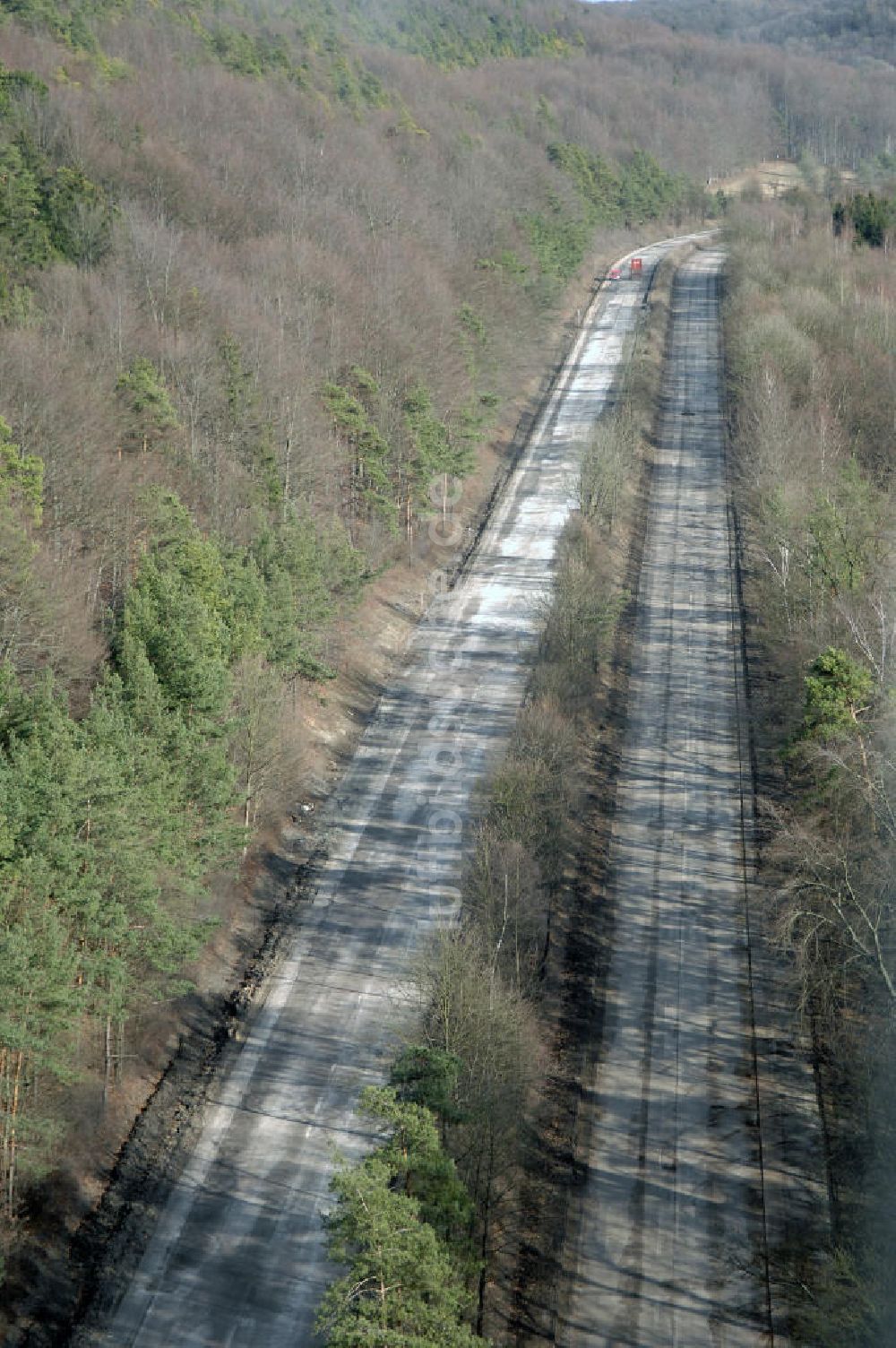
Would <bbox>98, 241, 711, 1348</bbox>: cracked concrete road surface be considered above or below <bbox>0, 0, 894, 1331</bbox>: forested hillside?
below

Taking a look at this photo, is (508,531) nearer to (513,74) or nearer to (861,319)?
(861,319)

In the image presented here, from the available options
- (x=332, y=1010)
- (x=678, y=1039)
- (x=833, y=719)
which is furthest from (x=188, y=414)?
(x=678, y=1039)

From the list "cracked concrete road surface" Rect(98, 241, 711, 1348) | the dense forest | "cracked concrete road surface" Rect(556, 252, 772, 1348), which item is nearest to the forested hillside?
"cracked concrete road surface" Rect(98, 241, 711, 1348)

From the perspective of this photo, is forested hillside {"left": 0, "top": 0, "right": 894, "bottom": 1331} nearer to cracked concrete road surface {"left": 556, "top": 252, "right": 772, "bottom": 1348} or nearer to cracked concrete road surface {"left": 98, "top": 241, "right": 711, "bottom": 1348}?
cracked concrete road surface {"left": 98, "top": 241, "right": 711, "bottom": 1348}

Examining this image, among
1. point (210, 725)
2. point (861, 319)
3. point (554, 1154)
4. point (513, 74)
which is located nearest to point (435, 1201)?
point (554, 1154)

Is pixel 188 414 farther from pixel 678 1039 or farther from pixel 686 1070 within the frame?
pixel 686 1070

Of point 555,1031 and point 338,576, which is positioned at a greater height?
point 338,576
